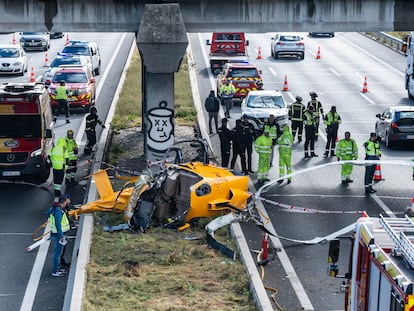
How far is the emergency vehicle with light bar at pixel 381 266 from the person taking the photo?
1111cm

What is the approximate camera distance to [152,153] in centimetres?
2766

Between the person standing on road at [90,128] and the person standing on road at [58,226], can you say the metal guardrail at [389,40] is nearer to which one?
the person standing on road at [90,128]

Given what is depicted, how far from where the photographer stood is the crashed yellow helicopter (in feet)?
70.6

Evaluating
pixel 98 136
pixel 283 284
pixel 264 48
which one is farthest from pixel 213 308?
pixel 264 48

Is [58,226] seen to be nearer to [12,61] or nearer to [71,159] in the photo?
[71,159]

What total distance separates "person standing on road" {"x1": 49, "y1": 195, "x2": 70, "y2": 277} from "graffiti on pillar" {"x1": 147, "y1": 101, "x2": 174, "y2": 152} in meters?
8.71

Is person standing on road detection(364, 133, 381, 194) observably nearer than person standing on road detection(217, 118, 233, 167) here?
Yes

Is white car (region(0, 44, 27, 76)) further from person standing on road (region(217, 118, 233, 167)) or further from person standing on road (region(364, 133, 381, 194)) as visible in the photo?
person standing on road (region(364, 133, 381, 194))

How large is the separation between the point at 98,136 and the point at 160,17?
309 inches

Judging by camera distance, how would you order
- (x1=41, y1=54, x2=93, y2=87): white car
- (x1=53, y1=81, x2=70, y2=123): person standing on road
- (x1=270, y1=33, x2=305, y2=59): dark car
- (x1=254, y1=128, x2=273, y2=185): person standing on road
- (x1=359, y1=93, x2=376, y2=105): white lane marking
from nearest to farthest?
(x1=254, y1=128, x2=273, y2=185): person standing on road, (x1=53, y1=81, x2=70, y2=123): person standing on road, (x1=359, y1=93, x2=376, y2=105): white lane marking, (x1=41, y1=54, x2=93, y2=87): white car, (x1=270, y1=33, x2=305, y2=59): dark car

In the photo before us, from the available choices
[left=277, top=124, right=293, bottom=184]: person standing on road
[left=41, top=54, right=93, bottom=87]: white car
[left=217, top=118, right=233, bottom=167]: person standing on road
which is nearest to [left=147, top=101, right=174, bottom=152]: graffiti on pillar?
[left=217, top=118, right=233, bottom=167]: person standing on road

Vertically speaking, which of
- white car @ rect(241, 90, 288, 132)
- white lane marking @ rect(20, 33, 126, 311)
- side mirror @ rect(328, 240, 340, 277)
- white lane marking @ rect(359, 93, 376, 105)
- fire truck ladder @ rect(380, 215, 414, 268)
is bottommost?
white lane marking @ rect(20, 33, 126, 311)

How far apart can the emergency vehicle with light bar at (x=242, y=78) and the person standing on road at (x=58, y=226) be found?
2176 centimetres

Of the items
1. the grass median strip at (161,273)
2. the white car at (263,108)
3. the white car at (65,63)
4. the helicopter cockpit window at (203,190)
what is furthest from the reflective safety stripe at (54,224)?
the white car at (65,63)
